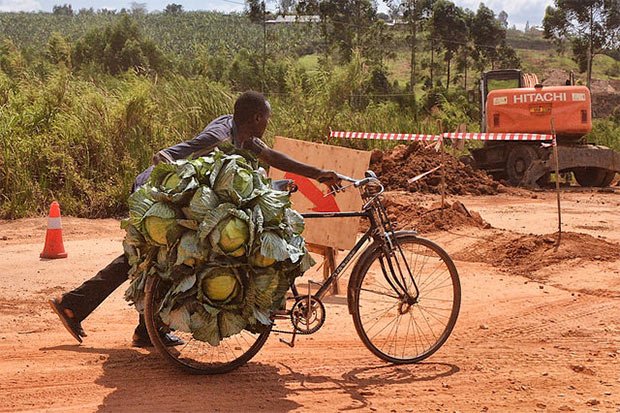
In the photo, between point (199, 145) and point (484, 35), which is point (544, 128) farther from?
point (484, 35)

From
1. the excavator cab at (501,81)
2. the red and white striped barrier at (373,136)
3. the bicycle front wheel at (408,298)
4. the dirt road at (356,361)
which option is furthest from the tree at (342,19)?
the bicycle front wheel at (408,298)

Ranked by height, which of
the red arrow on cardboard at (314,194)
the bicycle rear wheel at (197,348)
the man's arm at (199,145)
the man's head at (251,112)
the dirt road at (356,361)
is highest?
the man's head at (251,112)

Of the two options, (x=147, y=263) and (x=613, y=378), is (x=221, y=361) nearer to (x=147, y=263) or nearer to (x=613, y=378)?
(x=147, y=263)

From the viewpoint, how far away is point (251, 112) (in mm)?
5859

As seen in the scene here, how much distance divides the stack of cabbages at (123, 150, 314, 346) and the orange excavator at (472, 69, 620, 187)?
14.5 metres

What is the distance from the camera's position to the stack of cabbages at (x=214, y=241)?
5.08 meters

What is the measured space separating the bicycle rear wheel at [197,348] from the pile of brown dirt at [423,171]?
12.0 m

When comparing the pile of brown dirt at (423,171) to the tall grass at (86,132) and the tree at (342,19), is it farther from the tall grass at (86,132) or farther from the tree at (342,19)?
the tree at (342,19)

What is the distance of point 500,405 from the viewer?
5.06 metres

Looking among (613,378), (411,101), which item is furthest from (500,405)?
(411,101)

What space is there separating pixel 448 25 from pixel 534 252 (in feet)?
113

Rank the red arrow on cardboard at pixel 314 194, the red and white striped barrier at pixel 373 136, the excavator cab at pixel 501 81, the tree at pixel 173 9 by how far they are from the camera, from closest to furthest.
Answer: the red arrow on cardboard at pixel 314 194 < the red and white striped barrier at pixel 373 136 < the excavator cab at pixel 501 81 < the tree at pixel 173 9

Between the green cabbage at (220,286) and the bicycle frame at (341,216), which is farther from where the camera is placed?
the bicycle frame at (341,216)

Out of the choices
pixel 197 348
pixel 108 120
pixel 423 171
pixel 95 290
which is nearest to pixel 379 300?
pixel 197 348
